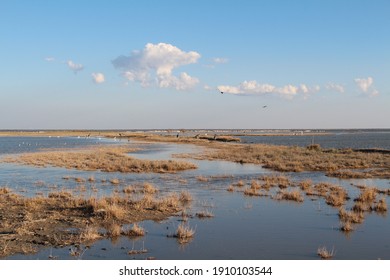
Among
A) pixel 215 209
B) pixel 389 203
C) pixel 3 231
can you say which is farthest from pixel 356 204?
pixel 3 231

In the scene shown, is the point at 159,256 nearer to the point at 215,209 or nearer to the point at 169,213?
the point at 169,213

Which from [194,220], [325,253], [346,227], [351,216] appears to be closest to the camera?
[325,253]

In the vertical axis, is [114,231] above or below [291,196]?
below

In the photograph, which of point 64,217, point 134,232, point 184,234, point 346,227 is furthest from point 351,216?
point 64,217

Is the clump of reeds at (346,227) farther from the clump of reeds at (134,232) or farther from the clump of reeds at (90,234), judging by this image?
the clump of reeds at (90,234)

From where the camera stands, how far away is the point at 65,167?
39438mm

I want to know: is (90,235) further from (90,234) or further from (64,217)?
(64,217)

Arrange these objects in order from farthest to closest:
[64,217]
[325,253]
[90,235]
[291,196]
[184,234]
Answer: [291,196], [64,217], [184,234], [90,235], [325,253]

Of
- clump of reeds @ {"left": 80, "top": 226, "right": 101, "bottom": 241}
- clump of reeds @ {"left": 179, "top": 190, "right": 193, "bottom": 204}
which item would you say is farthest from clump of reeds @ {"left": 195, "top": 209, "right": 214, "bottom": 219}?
clump of reeds @ {"left": 80, "top": 226, "right": 101, "bottom": 241}

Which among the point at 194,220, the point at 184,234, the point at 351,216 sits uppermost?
the point at 351,216


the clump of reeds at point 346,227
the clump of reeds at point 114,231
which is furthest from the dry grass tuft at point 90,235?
the clump of reeds at point 346,227

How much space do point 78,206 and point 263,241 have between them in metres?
8.95

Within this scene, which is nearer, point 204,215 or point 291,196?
point 204,215

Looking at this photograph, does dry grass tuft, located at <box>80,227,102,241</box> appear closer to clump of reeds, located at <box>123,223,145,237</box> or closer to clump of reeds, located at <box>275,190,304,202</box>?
clump of reeds, located at <box>123,223,145,237</box>
